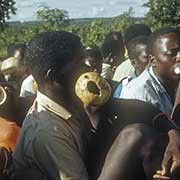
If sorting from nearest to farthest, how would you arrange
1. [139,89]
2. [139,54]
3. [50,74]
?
[50,74], [139,89], [139,54]

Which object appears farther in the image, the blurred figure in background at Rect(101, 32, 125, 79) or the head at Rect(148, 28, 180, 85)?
the blurred figure in background at Rect(101, 32, 125, 79)

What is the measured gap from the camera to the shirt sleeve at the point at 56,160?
251 cm

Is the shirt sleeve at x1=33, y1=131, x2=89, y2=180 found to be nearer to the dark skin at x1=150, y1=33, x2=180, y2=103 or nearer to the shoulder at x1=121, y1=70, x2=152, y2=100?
the shoulder at x1=121, y1=70, x2=152, y2=100

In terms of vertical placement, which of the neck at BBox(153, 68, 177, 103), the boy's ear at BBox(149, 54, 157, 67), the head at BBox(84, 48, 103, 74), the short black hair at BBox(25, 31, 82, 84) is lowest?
the head at BBox(84, 48, 103, 74)

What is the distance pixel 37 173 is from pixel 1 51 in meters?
24.4

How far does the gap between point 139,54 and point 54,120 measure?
3.05 metres

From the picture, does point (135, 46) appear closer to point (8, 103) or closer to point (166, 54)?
point (166, 54)

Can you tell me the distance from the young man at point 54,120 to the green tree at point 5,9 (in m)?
27.3

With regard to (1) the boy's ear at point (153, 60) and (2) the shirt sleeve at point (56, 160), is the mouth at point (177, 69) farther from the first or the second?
(2) the shirt sleeve at point (56, 160)

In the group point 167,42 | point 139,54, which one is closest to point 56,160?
point 167,42

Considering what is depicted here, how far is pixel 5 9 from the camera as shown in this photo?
103 feet

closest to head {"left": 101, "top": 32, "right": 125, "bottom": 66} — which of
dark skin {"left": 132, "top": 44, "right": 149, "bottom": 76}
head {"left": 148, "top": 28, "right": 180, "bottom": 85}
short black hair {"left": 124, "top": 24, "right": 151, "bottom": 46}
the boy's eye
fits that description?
short black hair {"left": 124, "top": 24, "right": 151, "bottom": 46}

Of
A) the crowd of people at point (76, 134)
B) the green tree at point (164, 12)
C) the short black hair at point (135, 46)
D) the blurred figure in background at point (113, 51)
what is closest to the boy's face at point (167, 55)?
the short black hair at point (135, 46)

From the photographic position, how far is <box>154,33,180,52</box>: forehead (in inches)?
169
